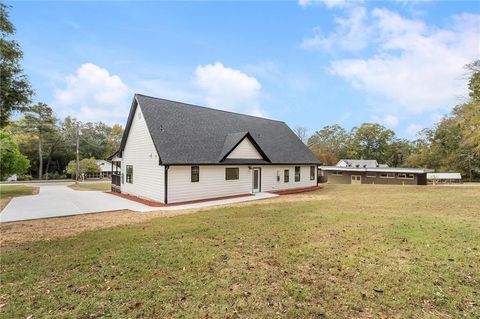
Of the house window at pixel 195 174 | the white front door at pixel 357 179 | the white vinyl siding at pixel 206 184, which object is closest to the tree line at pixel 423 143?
the white front door at pixel 357 179

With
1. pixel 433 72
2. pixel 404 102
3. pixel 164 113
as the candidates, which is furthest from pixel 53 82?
pixel 404 102

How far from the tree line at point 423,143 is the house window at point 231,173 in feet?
56.3

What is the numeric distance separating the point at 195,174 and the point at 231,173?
2818 millimetres

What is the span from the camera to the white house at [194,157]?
47.1 feet

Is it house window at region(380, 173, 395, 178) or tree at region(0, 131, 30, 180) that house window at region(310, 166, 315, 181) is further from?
tree at region(0, 131, 30, 180)

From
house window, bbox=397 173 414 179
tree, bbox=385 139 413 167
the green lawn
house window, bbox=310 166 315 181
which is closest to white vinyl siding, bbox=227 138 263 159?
house window, bbox=310 166 315 181

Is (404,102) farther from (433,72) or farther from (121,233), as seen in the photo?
(121,233)

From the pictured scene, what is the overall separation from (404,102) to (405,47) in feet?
46.4

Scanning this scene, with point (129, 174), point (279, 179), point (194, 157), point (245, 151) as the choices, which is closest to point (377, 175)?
point (279, 179)

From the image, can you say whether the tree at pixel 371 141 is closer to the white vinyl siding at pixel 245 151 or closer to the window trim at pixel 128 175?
the white vinyl siding at pixel 245 151

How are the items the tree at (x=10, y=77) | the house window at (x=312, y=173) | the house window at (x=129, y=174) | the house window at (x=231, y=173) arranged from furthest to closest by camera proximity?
the house window at (x=312, y=173), the house window at (x=129, y=174), the house window at (x=231, y=173), the tree at (x=10, y=77)

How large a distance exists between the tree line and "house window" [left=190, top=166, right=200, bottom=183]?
19.5m

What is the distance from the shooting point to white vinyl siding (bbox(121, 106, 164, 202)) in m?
14.4

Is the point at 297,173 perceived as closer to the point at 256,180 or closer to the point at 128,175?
the point at 256,180
